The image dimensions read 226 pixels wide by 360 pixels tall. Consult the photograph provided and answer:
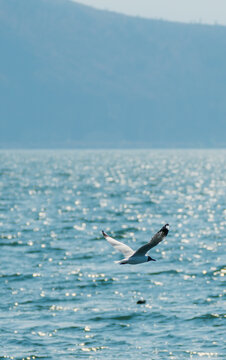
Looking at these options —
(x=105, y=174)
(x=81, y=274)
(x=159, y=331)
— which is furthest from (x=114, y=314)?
(x=105, y=174)

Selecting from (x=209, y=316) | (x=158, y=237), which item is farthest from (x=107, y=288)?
(x=158, y=237)

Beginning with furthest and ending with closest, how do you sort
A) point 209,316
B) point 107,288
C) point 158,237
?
point 107,288, point 209,316, point 158,237

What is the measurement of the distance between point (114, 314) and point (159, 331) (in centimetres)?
309

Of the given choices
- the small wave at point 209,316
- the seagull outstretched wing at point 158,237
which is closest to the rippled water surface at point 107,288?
the small wave at point 209,316

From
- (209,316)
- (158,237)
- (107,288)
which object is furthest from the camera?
(107,288)

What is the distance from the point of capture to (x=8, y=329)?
100ft

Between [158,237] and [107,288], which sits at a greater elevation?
[107,288]

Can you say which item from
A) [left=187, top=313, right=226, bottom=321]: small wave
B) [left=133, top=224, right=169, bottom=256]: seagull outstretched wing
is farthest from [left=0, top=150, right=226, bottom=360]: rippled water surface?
[left=133, top=224, right=169, bottom=256]: seagull outstretched wing

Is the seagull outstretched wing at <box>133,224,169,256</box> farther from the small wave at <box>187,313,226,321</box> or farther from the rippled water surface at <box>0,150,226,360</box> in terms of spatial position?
the small wave at <box>187,313,226,321</box>

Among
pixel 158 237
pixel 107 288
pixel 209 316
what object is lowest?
pixel 158 237

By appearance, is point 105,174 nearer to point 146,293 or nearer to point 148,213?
point 148,213

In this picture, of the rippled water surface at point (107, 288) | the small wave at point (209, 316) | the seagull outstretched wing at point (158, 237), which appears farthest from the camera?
the small wave at point (209, 316)

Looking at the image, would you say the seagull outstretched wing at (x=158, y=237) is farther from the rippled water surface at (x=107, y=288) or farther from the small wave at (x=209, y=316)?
the small wave at (x=209, y=316)

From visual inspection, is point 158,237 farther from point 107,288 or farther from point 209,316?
point 107,288
